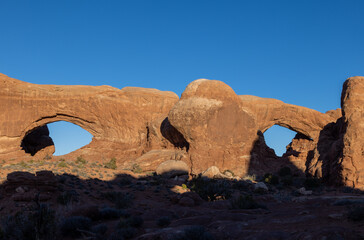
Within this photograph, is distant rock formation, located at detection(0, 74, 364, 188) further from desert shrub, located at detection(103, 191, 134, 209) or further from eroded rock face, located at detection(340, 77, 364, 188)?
desert shrub, located at detection(103, 191, 134, 209)

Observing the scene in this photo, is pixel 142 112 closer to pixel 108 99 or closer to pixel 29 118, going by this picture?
pixel 108 99

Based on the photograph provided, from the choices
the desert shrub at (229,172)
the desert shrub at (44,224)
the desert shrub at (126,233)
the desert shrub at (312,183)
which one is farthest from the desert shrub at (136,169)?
the desert shrub at (126,233)

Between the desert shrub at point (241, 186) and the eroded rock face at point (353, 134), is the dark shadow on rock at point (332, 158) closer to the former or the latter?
the eroded rock face at point (353, 134)

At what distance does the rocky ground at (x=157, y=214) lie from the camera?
18.0 ft

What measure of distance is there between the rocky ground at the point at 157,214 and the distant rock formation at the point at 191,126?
521 centimetres

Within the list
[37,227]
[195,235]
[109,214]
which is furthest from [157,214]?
[195,235]

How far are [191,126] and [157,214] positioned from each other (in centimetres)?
1598

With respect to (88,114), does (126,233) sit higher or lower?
lower

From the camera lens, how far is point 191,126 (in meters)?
24.9

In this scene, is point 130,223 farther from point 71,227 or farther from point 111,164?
point 111,164

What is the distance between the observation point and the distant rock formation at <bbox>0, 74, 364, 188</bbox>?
21.0 metres

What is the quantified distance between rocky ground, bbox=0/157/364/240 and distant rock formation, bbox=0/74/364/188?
521 centimetres

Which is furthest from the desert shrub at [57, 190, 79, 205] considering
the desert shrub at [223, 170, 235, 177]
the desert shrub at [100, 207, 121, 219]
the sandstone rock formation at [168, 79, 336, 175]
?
the desert shrub at [223, 170, 235, 177]

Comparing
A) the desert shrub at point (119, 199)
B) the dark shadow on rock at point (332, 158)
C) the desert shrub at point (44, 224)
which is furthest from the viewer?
the dark shadow on rock at point (332, 158)
